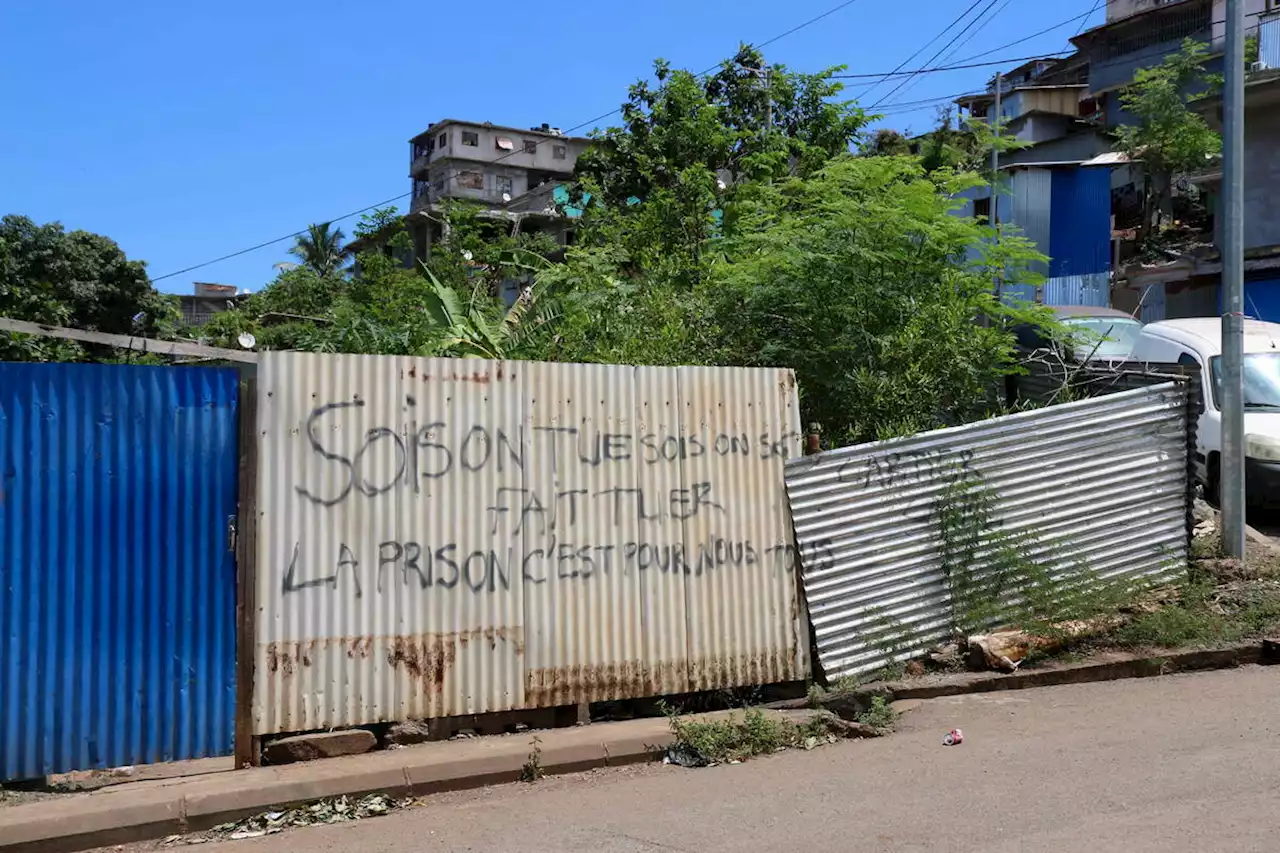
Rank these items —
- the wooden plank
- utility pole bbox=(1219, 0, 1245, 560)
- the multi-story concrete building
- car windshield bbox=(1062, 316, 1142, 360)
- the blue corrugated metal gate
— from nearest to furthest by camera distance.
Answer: the blue corrugated metal gate
the wooden plank
utility pole bbox=(1219, 0, 1245, 560)
car windshield bbox=(1062, 316, 1142, 360)
the multi-story concrete building

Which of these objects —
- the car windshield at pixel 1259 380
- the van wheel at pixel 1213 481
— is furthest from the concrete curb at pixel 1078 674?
the car windshield at pixel 1259 380

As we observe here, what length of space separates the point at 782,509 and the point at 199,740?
147 inches

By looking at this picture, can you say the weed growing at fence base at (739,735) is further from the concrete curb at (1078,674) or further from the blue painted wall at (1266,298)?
the blue painted wall at (1266,298)

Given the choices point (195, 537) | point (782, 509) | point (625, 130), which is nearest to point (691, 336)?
point (782, 509)

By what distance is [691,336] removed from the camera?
32.1ft

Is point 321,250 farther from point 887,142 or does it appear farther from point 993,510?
point 993,510

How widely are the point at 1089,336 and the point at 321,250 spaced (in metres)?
41.0

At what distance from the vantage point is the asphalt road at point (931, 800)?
439 centimetres

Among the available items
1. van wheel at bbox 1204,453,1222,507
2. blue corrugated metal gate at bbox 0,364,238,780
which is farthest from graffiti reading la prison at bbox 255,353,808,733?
van wheel at bbox 1204,453,1222,507

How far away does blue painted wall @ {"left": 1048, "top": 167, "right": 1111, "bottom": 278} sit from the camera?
28.6 meters

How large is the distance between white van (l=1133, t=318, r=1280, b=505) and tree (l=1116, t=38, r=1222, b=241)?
61.7ft

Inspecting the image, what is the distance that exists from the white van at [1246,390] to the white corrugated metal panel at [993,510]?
202 cm

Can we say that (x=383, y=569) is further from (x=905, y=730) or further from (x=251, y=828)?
(x=905, y=730)

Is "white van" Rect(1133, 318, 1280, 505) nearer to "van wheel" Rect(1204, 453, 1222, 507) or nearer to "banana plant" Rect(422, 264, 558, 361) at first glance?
"van wheel" Rect(1204, 453, 1222, 507)
